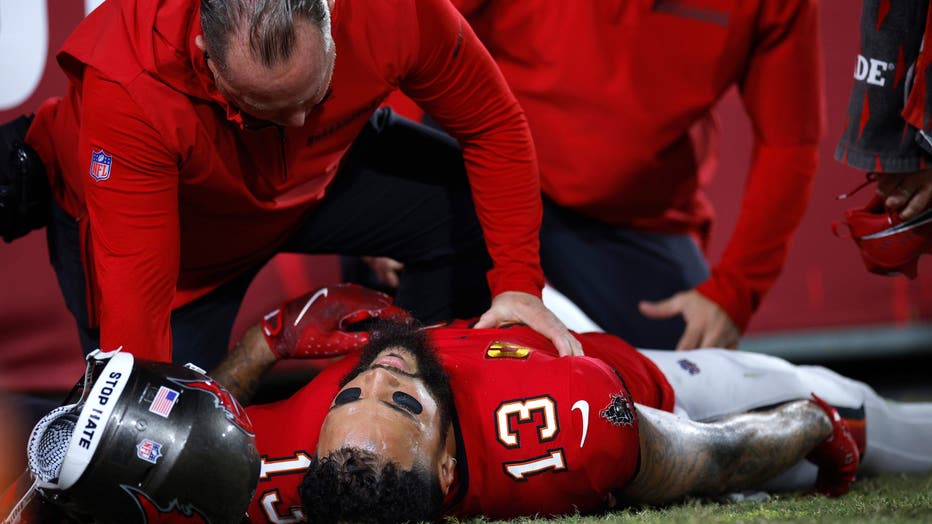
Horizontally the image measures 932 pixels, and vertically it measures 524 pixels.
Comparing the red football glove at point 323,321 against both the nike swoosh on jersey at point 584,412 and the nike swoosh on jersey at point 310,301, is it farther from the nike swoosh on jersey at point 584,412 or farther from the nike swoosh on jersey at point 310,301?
the nike swoosh on jersey at point 584,412

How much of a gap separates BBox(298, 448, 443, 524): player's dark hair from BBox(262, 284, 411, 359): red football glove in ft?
1.99

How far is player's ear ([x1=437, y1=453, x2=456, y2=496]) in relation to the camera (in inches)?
72.1

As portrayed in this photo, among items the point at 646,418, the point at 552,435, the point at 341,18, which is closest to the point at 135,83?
the point at 341,18

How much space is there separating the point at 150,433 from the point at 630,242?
1780 mm

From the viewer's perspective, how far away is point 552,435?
1882 mm

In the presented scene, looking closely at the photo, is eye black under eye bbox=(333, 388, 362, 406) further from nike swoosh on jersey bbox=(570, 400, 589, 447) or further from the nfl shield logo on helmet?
the nfl shield logo on helmet

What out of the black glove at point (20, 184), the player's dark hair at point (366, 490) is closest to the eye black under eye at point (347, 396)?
the player's dark hair at point (366, 490)

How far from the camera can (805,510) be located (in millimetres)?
1918

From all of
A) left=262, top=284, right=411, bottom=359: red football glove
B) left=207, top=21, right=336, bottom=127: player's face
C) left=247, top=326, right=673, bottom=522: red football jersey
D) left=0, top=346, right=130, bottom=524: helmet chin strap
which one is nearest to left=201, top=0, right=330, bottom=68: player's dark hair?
left=207, top=21, right=336, bottom=127: player's face

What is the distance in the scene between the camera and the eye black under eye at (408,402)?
1816mm

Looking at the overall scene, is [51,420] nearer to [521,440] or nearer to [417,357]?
[417,357]

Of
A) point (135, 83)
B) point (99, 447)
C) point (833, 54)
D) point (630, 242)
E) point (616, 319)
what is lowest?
point (616, 319)

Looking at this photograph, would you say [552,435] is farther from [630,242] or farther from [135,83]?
[630,242]

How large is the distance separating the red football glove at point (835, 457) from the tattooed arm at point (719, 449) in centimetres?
3
